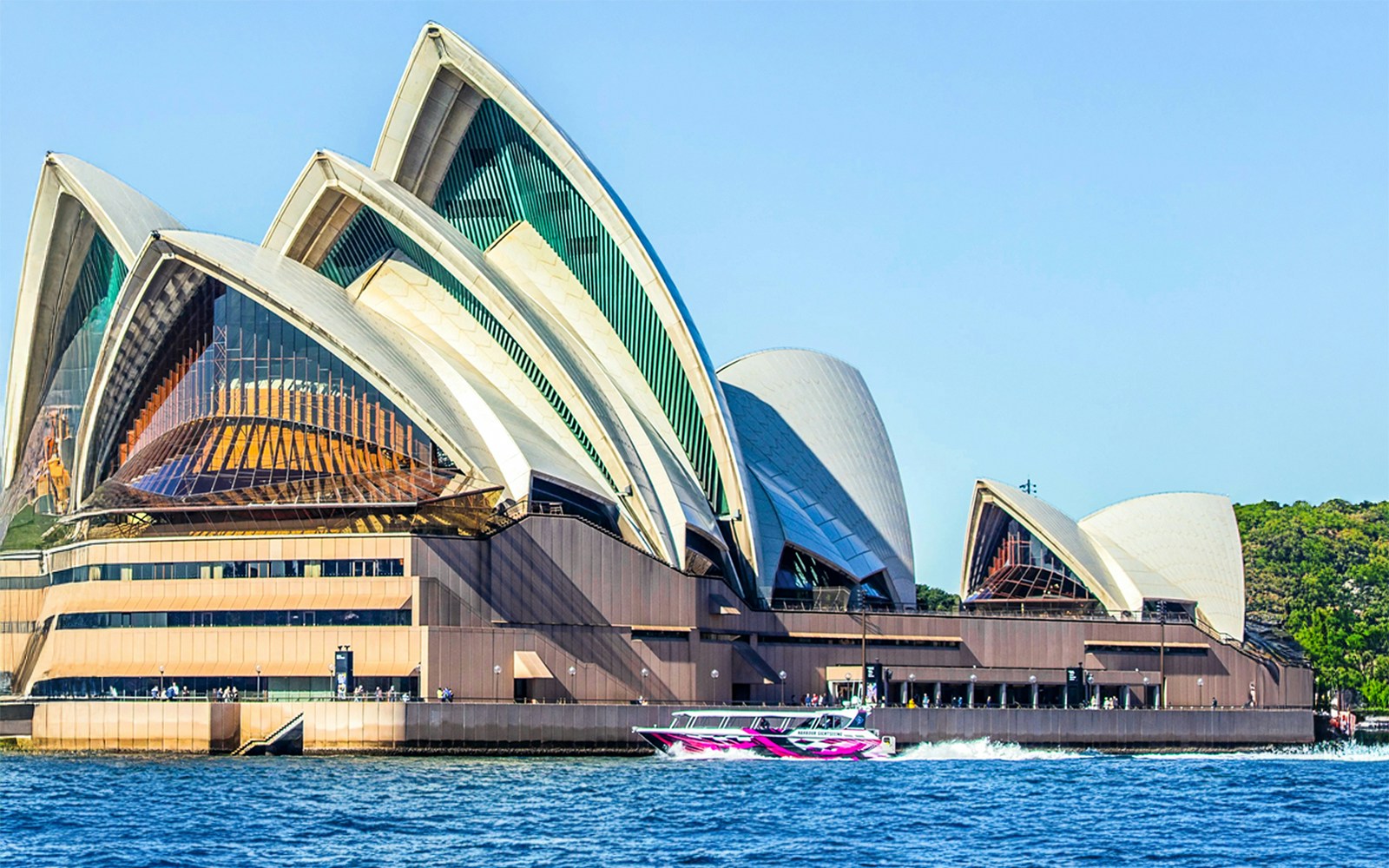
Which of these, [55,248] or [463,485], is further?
[55,248]

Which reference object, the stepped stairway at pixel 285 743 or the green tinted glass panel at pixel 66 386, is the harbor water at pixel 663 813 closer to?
the stepped stairway at pixel 285 743

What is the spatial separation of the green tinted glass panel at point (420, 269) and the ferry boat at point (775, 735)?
12111 mm

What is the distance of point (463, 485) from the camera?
7731cm

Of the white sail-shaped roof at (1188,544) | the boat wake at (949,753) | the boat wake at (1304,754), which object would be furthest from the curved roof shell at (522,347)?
the white sail-shaped roof at (1188,544)

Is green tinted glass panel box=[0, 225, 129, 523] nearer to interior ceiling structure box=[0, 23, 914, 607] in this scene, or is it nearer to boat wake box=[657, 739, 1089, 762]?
interior ceiling structure box=[0, 23, 914, 607]

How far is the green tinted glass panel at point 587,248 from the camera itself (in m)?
85.5

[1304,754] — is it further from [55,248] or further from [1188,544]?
[55,248]

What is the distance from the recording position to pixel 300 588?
74.1 meters

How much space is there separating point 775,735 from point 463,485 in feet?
49.4

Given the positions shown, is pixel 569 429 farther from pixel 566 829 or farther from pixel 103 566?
pixel 566 829

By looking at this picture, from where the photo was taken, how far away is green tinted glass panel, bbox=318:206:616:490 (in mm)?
82000

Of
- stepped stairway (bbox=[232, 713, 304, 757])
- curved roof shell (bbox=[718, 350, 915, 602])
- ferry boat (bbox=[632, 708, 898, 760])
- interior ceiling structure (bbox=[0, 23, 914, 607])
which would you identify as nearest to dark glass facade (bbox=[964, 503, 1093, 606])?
curved roof shell (bbox=[718, 350, 915, 602])

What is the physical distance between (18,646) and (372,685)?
19.7 m

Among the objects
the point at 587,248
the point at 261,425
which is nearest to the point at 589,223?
the point at 587,248
